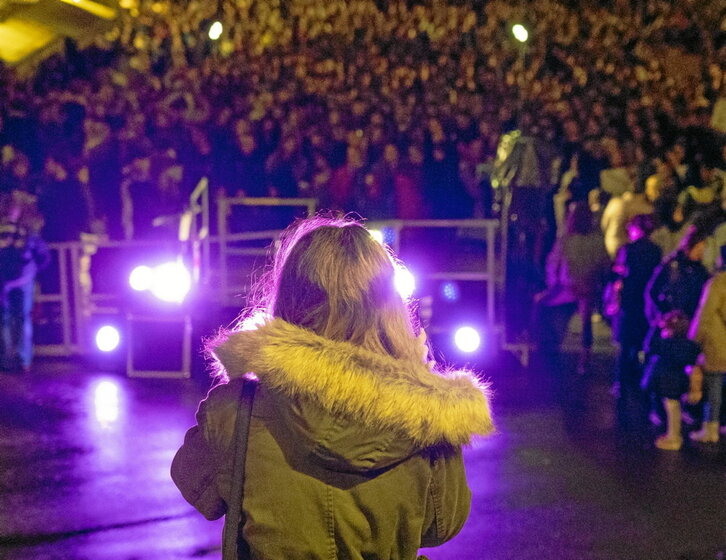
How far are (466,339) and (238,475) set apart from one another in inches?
295

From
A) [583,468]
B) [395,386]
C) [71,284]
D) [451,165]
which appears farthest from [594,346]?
[395,386]

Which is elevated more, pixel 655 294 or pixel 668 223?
pixel 668 223

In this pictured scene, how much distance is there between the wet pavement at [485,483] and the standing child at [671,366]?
19 cm

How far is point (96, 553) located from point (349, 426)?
3212 mm

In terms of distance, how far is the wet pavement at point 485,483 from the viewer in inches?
180

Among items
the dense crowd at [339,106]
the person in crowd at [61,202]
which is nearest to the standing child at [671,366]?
the dense crowd at [339,106]

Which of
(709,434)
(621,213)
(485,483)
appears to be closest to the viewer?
(485,483)

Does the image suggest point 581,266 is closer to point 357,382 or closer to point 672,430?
point 672,430

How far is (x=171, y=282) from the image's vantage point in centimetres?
871

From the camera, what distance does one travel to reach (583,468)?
591cm

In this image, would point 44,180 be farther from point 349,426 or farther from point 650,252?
point 349,426

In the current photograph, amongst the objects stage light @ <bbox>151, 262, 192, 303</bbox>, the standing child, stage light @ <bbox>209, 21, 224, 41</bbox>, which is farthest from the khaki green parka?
stage light @ <bbox>209, 21, 224, 41</bbox>

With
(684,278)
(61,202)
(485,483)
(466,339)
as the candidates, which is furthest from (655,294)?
(61,202)

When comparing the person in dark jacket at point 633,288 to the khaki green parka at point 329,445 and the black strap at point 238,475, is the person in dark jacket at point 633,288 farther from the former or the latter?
the black strap at point 238,475
